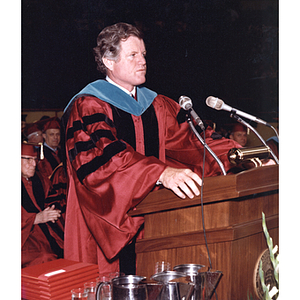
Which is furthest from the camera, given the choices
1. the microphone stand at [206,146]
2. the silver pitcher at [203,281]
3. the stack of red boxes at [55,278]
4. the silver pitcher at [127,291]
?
the microphone stand at [206,146]

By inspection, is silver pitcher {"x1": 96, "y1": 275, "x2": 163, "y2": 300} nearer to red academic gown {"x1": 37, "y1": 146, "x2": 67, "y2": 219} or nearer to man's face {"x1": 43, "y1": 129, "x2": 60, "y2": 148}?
red academic gown {"x1": 37, "y1": 146, "x2": 67, "y2": 219}

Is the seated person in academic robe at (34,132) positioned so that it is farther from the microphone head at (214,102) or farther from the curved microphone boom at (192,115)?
the microphone head at (214,102)

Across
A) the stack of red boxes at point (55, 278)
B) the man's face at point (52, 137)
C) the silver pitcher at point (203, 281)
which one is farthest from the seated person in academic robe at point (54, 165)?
the silver pitcher at point (203, 281)

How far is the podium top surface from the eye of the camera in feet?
6.40

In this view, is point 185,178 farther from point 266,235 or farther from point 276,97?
point 276,97

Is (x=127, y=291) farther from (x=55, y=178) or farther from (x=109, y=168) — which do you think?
(x=55, y=178)

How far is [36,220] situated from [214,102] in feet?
3.88

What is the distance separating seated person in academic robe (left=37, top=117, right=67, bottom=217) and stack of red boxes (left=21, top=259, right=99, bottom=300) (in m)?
0.28

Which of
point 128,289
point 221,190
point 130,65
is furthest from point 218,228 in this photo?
point 130,65

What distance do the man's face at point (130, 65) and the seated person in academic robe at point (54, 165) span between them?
0.41 metres

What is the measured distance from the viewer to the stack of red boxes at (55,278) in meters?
2.14

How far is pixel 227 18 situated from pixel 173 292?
1.50m

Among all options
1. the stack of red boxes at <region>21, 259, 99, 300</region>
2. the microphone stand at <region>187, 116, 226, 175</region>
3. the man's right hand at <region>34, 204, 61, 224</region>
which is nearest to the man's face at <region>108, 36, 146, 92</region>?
the microphone stand at <region>187, 116, 226, 175</region>
